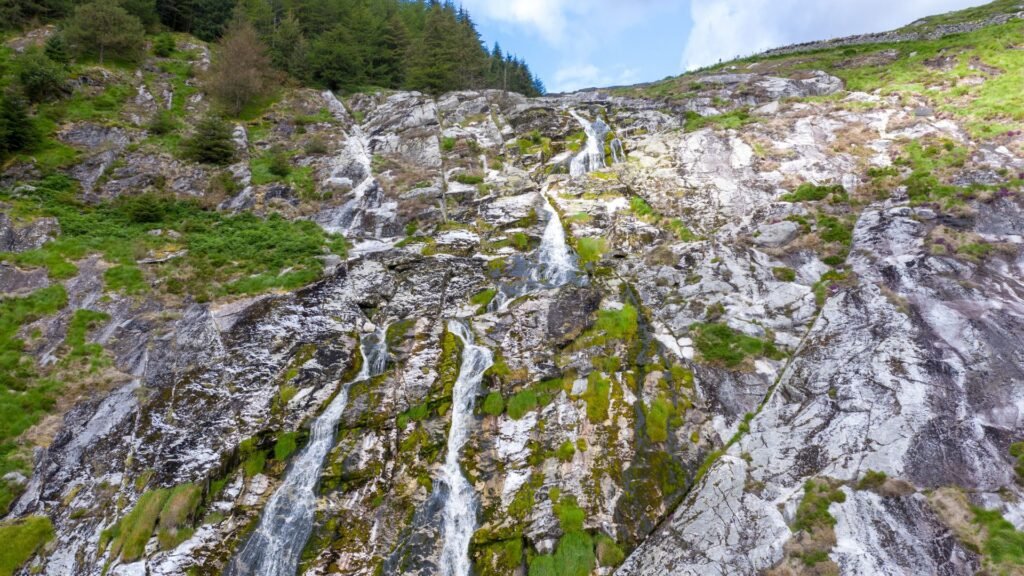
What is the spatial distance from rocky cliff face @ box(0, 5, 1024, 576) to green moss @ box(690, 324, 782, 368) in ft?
0.36

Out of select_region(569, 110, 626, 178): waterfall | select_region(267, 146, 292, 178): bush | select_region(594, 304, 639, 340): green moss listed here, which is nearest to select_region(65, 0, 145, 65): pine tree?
select_region(267, 146, 292, 178): bush

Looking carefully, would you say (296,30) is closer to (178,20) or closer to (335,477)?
(178,20)

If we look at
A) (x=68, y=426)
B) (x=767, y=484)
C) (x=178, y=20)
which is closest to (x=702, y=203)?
(x=767, y=484)

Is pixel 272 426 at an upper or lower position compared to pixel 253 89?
lower

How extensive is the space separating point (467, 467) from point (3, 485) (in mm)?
13879

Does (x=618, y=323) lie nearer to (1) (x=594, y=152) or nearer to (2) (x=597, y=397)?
(2) (x=597, y=397)

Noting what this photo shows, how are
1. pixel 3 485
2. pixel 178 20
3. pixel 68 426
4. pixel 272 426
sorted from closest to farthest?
pixel 3 485 < pixel 68 426 < pixel 272 426 < pixel 178 20

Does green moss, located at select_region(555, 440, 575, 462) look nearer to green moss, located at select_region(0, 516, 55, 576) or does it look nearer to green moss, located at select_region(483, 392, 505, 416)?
green moss, located at select_region(483, 392, 505, 416)

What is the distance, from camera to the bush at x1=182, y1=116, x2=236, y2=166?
29.8 m

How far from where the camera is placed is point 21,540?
12.2 m

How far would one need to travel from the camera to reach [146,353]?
1694 centimetres

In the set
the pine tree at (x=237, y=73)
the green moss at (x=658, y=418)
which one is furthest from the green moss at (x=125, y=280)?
the green moss at (x=658, y=418)

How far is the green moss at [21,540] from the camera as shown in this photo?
1190 centimetres

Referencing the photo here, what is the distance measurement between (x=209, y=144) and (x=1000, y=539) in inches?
1619
